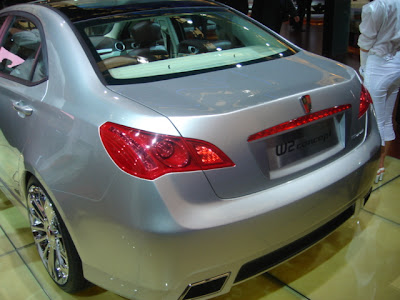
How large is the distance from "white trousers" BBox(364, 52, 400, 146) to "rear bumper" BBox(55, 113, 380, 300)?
148cm

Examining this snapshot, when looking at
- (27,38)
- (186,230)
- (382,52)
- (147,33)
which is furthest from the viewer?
(382,52)

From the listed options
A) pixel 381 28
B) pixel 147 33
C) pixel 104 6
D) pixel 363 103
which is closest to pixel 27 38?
pixel 104 6

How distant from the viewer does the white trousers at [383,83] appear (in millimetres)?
3084

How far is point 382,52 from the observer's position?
3072 mm

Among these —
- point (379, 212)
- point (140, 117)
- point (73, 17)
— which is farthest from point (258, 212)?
point (379, 212)

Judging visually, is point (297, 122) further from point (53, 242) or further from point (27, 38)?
point (27, 38)

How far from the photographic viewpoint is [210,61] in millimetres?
2213

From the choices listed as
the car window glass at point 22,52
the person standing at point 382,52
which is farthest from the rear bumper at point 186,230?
the person standing at point 382,52

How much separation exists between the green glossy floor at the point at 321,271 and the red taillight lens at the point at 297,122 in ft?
2.98

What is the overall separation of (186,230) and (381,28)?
219cm

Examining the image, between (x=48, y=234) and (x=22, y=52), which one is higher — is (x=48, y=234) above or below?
below

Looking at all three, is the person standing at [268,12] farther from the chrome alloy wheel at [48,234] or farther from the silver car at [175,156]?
the chrome alloy wheel at [48,234]

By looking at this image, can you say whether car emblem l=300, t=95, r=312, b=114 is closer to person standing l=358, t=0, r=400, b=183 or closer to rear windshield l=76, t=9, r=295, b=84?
rear windshield l=76, t=9, r=295, b=84

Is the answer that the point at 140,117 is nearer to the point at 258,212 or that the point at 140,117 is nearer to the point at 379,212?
the point at 258,212
